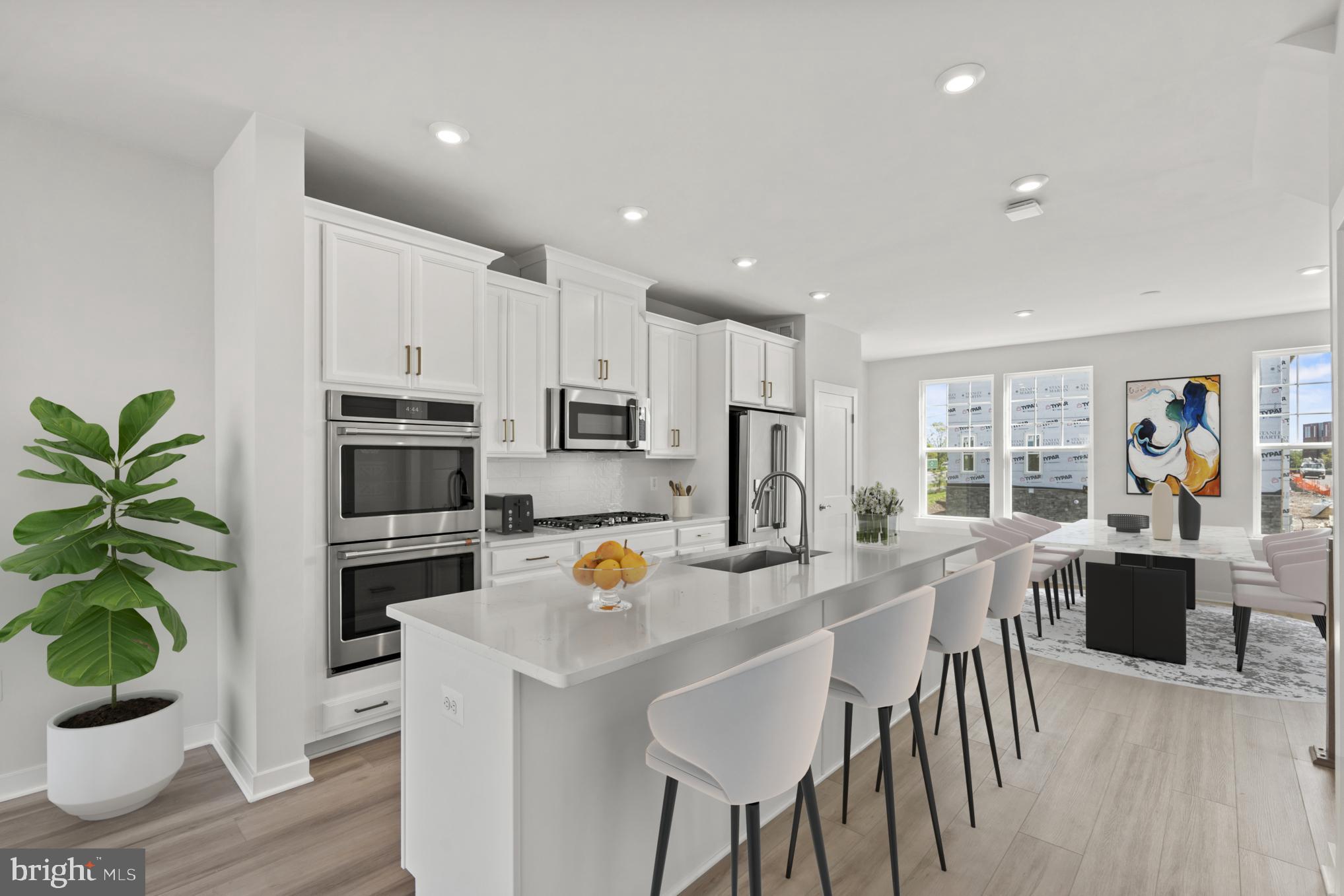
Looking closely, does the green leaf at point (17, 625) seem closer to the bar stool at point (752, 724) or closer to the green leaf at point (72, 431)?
the green leaf at point (72, 431)

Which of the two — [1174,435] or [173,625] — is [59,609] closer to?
[173,625]

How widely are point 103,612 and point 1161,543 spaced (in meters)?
6.12

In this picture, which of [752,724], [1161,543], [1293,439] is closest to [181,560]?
[752,724]

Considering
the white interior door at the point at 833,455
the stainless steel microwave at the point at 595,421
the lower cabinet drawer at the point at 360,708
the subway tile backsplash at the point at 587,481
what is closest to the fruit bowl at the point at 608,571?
the lower cabinet drawer at the point at 360,708

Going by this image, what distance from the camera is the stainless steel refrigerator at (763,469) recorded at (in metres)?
4.95

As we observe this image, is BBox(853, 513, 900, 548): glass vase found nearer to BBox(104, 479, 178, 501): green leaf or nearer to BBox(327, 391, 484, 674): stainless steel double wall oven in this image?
BBox(327, 391, 484, 674): stainless steel double wall oven

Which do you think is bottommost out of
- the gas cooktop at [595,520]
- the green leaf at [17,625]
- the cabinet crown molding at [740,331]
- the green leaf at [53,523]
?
the green leaf at [17,625]

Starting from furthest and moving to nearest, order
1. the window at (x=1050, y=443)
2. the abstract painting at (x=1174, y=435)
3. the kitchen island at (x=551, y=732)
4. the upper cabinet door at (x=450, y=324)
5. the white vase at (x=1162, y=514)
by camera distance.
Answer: the window at (x=1050, y=443), the abstract painting at (x=1174, y=435), the white vase at (x=1162, y=514), the upper cabinet door at (x=450, y=324), the kitchen island at (x=551, y=732)

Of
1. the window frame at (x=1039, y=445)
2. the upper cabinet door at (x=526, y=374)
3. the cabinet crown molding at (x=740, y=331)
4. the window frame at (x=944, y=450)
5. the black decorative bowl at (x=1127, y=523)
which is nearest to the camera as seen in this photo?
the upper cabinet door at (x=526, y=374)

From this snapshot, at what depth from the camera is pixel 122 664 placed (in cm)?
215

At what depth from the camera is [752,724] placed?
53.3 inches

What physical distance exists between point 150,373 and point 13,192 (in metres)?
0.78

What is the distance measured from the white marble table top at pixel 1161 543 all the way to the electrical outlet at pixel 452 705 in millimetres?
4199

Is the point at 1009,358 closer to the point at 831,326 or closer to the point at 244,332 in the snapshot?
the point at 831,326
